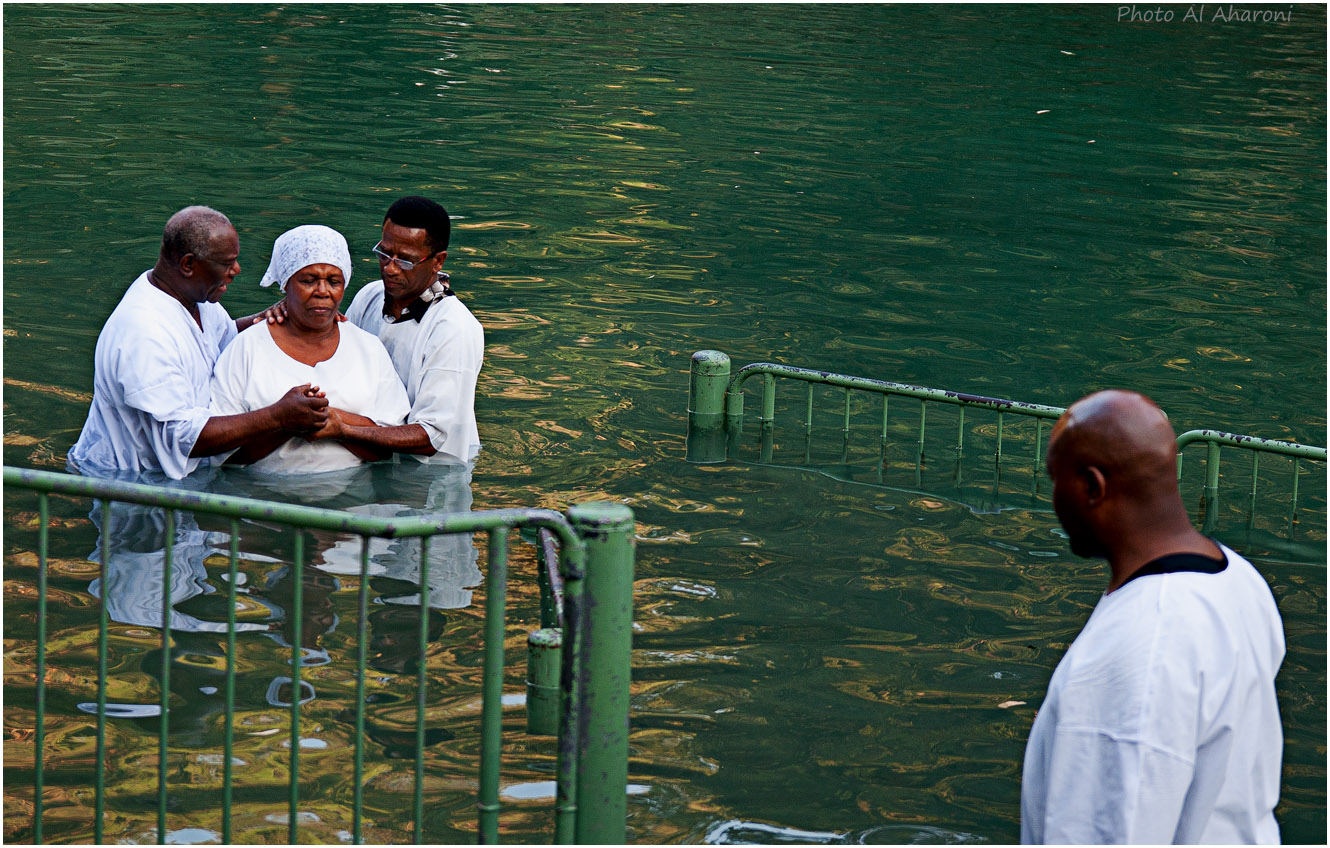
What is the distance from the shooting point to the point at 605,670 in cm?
399

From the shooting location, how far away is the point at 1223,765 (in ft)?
10.3

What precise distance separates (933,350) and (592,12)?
25.5 meters

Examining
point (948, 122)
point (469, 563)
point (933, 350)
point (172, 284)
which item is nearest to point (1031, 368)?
point (933, 350)

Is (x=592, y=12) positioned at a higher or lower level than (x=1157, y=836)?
higher

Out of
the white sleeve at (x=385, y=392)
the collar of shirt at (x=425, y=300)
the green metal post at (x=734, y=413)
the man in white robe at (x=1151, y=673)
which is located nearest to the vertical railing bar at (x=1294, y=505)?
the green metal post at (x=734, y=413)

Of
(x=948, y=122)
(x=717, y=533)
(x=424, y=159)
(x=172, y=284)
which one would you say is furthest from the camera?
(x=948, y=122)

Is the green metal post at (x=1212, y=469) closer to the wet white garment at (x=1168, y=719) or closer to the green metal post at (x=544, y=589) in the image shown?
the green metal post at (x=544, y=589)

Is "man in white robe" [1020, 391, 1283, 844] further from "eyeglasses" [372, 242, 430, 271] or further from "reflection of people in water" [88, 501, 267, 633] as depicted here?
"eyeglasses" [372, 242, 430, 271]

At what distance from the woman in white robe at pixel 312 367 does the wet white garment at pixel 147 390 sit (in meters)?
0.18

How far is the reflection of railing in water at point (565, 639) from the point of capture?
3803mm

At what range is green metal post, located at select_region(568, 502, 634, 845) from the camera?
12.9 feet

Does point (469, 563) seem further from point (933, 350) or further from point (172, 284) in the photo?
point (933, 350)

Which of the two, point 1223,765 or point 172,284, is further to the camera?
point 172,284

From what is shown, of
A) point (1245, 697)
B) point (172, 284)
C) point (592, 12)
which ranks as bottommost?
point (1245, 697)
